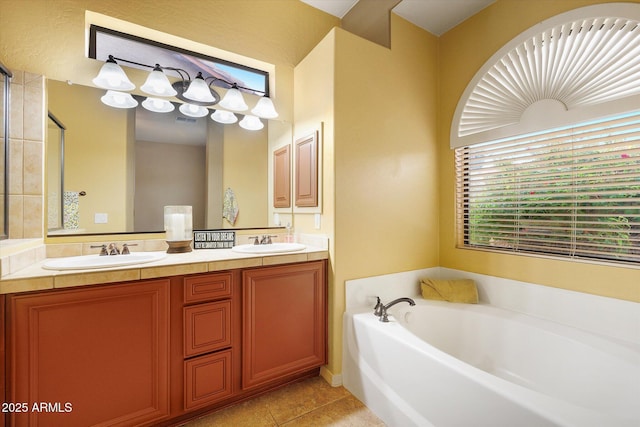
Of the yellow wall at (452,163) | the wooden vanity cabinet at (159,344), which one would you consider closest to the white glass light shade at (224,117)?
the wooden vanity cabinet at (159,344)

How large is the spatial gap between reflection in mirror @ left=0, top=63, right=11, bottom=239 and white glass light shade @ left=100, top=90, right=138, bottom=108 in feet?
1.37

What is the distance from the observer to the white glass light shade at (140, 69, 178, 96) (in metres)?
1.88

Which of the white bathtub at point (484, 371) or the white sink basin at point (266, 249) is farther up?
the white sink basin at point (266, 249)

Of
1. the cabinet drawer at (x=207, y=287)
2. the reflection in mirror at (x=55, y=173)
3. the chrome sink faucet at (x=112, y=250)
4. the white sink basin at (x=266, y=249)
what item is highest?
the reflection in mirror at (x=55, y=173)

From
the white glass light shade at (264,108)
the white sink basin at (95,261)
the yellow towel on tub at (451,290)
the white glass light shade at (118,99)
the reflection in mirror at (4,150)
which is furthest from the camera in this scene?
the white glass light shade at (264,108)

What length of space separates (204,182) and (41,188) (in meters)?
0.89

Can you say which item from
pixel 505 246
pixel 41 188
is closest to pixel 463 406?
pixel 505 246

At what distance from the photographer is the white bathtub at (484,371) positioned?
1.05 meters

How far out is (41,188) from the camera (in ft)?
5.23

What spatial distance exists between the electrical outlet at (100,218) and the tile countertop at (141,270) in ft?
1.09

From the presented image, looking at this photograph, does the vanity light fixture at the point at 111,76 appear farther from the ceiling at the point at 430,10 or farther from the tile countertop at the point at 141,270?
the ceiling at the point at 430,10

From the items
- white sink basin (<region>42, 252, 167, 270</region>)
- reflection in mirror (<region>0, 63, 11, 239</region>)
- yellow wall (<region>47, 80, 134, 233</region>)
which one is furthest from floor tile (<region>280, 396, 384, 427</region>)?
reflection in mirror (<region>0, 63, 11, 239</region>)

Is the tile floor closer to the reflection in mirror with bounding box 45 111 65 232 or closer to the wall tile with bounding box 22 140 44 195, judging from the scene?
the reflection in mirror with bounding box 45 111 65 232

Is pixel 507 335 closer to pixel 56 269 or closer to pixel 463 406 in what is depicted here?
pixel 463 406
